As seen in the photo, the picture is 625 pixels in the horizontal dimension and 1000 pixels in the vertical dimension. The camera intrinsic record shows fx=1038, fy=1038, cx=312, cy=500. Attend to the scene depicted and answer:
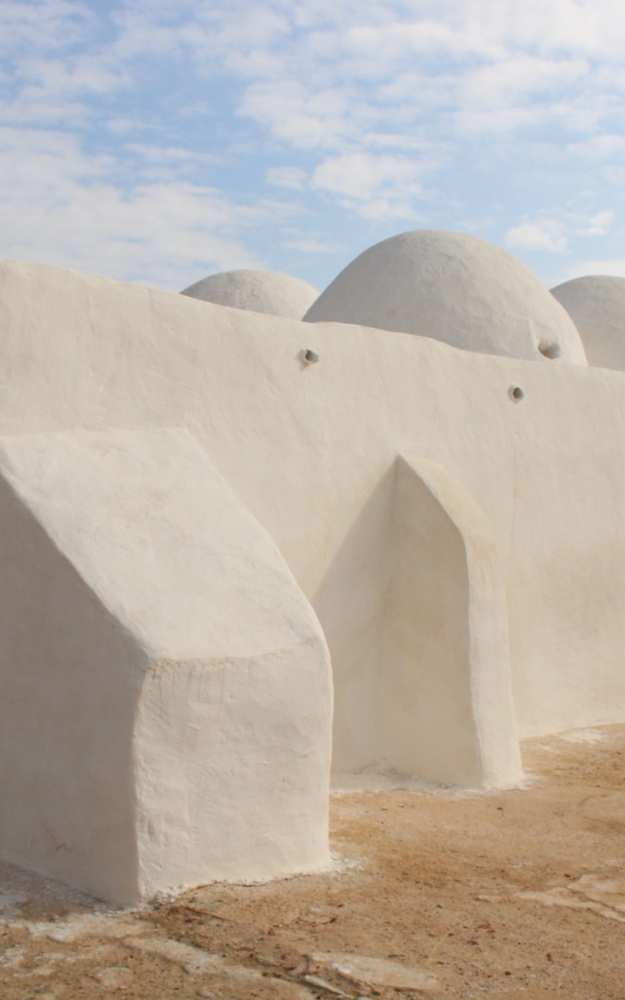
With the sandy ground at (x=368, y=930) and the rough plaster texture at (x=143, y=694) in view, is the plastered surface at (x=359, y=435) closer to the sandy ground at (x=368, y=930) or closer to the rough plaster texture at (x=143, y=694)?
the rough plaster texture at (x=143, y=694)

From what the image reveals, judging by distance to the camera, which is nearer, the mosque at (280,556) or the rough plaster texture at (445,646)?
the mosque at (280,556)

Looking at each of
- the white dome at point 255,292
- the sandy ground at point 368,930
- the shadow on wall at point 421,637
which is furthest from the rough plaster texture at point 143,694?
the white dome at point 255,292

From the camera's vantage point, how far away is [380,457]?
6.43m

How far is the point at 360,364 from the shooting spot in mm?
6414

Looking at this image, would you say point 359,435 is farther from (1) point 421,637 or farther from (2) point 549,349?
(2) point 549,349

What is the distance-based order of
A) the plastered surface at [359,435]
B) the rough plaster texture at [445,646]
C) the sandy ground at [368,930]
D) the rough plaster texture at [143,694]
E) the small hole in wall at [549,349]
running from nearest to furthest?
the sandy ground at [368,930] < the rough plaster texture at [143,694] < the plastered surface at [359,435] < the rough plaster texture at [445,646] < the small hole in wall at [549,349]

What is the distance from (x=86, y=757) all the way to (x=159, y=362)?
86.9 inches

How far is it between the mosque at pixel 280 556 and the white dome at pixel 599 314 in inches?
74.1

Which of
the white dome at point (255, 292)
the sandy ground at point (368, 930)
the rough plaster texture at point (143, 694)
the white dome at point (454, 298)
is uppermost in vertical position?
the white dome at point (255, 292)

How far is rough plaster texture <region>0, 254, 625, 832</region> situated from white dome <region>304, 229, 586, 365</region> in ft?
4.41

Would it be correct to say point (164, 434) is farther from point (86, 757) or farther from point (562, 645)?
point (562, 645)

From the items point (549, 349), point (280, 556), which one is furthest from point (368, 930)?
point (549, 349)

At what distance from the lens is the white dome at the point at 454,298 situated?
30.7 ft

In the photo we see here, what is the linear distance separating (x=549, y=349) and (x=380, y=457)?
3.82 metres
